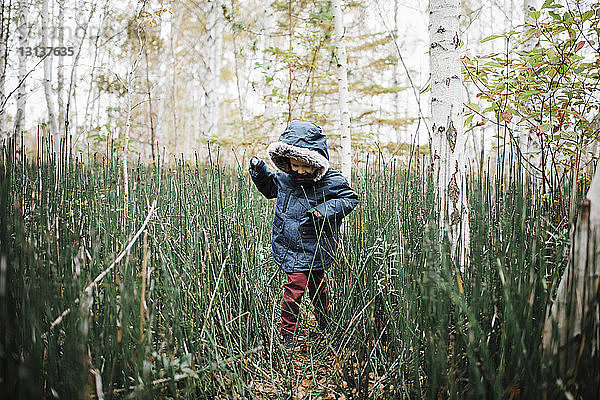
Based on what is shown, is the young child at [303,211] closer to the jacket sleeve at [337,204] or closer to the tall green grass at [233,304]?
the jacket sleeve at [337,204]

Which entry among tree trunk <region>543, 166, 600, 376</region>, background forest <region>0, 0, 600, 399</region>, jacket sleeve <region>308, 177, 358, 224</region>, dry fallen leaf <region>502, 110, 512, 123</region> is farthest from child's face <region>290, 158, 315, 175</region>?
tree trunk <region>543, 166, 600, 376</region>

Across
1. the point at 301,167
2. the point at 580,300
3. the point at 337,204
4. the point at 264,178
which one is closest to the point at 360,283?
the point at 337,204

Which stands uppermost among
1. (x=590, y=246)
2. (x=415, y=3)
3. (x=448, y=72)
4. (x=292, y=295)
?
(x=415, y=3)

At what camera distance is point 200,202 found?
181 centimetres

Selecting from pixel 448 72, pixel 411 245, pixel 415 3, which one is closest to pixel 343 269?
pixel 411 245

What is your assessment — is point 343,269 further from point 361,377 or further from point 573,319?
point 573,319

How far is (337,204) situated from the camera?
1622 millimetres

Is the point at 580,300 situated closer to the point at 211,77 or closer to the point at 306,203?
the point at 306,203

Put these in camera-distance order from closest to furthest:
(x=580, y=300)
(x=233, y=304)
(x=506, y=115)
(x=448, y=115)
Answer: (x=580, y=300)
(x=448, y=115)
(x=506, y=115)
(x=233, y=304)

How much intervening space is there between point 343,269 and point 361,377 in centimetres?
52

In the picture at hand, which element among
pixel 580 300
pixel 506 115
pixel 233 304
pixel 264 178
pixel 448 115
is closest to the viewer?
pixel 580 300

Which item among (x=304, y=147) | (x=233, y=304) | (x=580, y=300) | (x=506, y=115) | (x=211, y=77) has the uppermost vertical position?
(x=211, y=77)

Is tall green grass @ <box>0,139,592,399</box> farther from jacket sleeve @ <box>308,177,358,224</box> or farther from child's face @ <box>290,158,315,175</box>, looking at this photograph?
child's face @ <box>290,158,315,175</box>

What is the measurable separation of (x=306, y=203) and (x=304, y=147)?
0.24 meters
